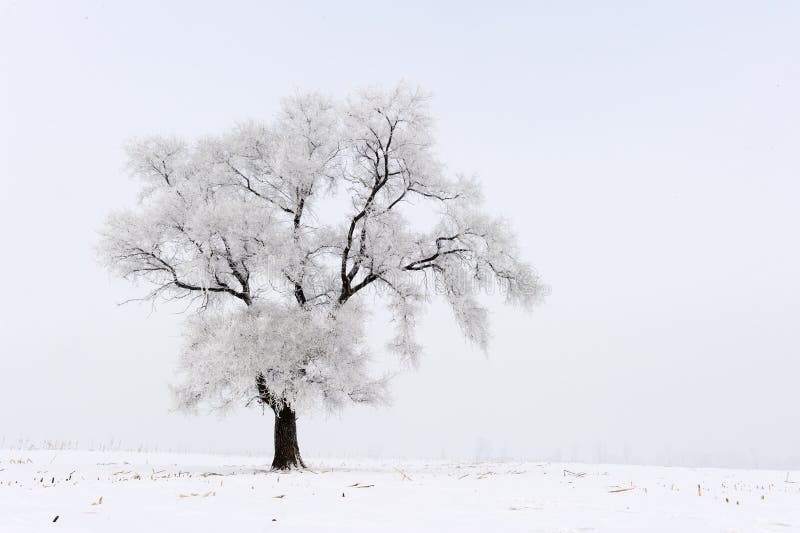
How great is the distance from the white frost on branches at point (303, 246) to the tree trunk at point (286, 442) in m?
1.20

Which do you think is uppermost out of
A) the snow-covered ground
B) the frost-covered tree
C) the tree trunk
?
the frost-covered tree

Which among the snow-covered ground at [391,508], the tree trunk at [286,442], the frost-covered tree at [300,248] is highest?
the frost-covered tree at [300,248]

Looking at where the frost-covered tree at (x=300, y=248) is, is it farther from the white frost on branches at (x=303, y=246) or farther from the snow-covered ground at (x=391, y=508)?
the snow-covered ground at (x=391, y=508)

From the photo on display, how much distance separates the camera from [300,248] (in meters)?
16.6

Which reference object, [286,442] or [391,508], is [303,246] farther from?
[391,508]

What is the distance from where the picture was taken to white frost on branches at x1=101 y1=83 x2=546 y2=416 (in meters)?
15.2

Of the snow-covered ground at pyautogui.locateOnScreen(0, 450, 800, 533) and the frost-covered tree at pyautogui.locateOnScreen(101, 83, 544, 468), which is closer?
the snow-covered ground at pyautogui.locateOnScreen(0, 450, 800, 533)

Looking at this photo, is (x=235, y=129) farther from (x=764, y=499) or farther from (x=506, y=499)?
(x=764, y=499)

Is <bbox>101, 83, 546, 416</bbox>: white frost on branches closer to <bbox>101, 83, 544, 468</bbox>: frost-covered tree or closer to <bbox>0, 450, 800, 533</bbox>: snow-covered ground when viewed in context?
<bbox>101, 83, 544, 468</bbox>: frost-covered tree

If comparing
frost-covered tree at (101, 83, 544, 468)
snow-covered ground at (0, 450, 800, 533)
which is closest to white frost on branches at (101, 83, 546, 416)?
frost-covered tree at (101, 83, 544, 468)

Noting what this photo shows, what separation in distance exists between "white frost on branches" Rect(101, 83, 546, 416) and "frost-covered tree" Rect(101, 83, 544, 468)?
4 cm

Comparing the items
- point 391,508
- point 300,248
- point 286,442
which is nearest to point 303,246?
point 300,248

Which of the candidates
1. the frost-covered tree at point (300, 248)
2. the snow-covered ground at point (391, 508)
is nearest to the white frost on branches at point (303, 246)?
the frost-covered tree at point (300, 248)

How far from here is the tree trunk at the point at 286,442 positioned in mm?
16469
